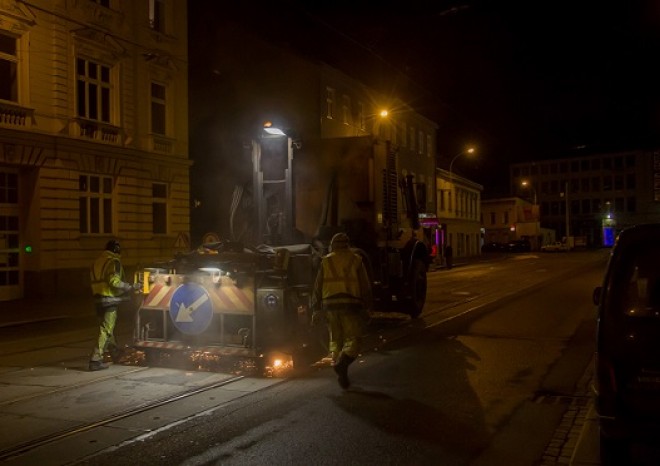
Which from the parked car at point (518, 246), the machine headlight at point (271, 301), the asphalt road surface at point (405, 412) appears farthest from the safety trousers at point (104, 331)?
the parked car at point (518, 246)

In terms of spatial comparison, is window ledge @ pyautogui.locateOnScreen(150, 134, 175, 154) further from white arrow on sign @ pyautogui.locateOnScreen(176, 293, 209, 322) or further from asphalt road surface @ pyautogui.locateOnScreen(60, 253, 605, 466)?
white arrow on sign @ pyautogui.locateOnScreen(176, 293, 209, 322)

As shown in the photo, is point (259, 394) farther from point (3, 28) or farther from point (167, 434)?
point (3, 28)

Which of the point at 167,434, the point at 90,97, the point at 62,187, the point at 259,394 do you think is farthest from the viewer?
the point at 90,97

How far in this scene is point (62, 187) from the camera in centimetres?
2128

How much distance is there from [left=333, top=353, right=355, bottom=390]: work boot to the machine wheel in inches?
224

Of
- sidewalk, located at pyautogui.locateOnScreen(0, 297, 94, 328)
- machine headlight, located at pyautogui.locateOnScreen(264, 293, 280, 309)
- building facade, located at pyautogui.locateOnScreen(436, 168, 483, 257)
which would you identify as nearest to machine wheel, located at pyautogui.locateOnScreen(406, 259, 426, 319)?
machine headlight, located at pyautogui.locateOnScreen(264, 293, 280, 309)

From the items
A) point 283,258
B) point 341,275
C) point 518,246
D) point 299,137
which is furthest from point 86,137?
point 518,246

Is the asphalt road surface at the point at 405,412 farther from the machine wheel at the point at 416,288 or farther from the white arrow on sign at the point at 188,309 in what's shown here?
the white arrow on sign at the point at 188,309

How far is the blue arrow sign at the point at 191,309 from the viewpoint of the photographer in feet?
28.5

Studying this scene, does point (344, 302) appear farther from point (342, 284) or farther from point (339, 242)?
point (339, 242)

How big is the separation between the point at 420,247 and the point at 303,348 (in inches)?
203

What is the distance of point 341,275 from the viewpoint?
25.0ft

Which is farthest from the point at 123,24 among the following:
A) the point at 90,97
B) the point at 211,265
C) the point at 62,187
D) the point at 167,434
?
the point at 167,434

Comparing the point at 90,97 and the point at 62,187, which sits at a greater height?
the point at 90,97
